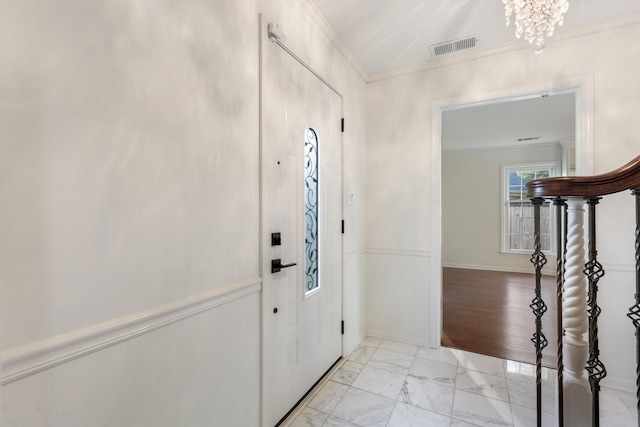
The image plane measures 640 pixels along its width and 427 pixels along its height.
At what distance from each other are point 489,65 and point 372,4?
51.5 inches

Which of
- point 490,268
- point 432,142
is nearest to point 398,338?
point 432,142

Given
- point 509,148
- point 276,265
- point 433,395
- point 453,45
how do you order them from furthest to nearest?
point 509,148
point 453,45
point 433,395
point 276,265

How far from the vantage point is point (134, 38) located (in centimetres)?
106

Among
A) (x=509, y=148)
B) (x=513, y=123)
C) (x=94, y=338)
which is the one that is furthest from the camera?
(x=509, y=148)

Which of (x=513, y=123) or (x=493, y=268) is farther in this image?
(x=493, y=268)

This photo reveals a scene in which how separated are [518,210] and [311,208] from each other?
242 inches

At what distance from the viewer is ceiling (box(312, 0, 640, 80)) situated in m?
2.11

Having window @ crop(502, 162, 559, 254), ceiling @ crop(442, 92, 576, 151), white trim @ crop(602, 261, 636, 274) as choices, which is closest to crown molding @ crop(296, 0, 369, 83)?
ceiling @ crop(442, 92, 576, 151)

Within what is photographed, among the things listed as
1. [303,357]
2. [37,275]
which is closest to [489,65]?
[303,357]

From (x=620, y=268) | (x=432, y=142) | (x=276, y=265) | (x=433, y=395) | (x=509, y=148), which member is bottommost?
(x=433, y=395)

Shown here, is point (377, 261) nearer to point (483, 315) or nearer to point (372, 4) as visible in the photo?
point (483, 315)

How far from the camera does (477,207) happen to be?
22.5 ft

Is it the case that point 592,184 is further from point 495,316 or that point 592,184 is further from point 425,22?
point 495,316

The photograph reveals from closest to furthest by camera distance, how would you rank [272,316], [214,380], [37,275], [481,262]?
1. [37,275]
2. [214,380]
3. [272,316]
4. [481,262]
